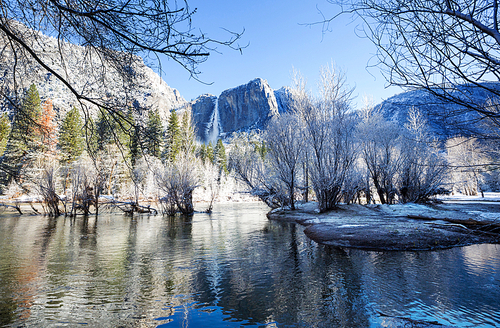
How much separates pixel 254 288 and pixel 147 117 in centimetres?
333

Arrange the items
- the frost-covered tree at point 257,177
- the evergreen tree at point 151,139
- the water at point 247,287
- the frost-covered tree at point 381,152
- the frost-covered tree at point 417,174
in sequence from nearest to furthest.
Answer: the evergreen tree at point 151,139
the water at point 247,287
the frost-covered tree at point 257,177
the frost-covered tree at point 417,174
the frost-covered tree at point 381,152

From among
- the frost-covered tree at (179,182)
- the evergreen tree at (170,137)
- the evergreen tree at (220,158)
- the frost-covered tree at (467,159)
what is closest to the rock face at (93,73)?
the evergreen tree at (170,137)

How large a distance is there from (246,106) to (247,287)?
120 m

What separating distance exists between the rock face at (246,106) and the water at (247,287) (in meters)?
111

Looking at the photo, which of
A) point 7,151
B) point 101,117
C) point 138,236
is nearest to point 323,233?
point 138,236

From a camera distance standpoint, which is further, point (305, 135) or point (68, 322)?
point (305, 135)

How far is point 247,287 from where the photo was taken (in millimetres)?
4266

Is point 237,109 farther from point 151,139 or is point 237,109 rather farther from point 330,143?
point 151,139

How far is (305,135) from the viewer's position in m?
14.4

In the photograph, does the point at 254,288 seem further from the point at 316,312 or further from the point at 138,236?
the point at 138,236

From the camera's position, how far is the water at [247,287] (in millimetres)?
3186

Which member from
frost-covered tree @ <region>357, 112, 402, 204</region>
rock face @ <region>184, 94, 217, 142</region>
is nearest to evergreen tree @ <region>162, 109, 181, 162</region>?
frost-covered tree @ <region>357, 112, 402, 204</region>

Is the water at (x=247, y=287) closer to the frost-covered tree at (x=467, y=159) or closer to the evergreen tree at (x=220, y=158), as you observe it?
the frost-covered tree at (x=467, y=159)

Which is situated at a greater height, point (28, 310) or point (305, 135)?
point (305, 135)
